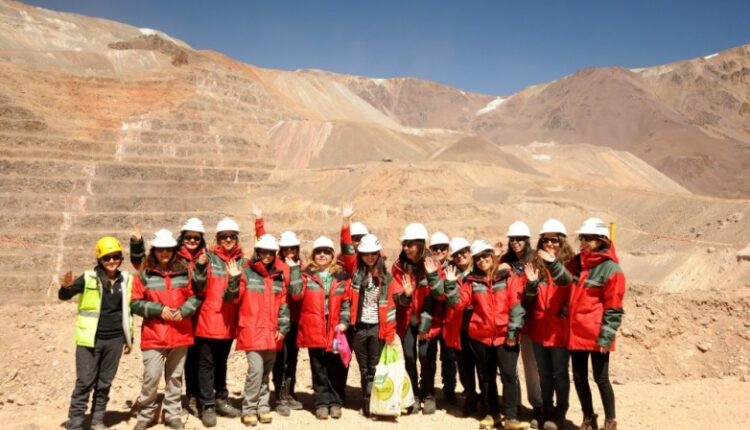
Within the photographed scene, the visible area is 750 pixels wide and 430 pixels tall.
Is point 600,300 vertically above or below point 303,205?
below

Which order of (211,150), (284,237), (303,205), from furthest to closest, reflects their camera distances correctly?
(211,150) → (303,205) → (284,237)

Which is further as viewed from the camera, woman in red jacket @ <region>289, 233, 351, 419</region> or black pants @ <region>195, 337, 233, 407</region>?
woman in red jacket @ <region>289, 233, 351, 419</region>

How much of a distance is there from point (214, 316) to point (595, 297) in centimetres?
371

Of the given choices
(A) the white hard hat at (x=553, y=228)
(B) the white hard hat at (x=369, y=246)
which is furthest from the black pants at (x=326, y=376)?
(A) the white hard hat at (x=553, y=228)

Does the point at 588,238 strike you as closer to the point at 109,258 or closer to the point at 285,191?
the point at 109,258

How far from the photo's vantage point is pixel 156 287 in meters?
5.93

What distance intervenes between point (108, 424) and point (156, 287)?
1.69 m

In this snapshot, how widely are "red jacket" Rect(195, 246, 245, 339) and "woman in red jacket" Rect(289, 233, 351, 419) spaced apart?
801 mm

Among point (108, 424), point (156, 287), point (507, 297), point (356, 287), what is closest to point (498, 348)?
point (507, 297)

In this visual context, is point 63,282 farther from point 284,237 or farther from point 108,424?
point 284,237

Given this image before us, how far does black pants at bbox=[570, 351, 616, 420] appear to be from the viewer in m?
5.76

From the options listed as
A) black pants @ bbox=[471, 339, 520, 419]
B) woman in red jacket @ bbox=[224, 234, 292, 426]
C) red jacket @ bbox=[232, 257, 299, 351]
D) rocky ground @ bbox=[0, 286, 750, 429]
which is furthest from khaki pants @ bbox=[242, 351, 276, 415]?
black pants @ bbox=[471, 339, 520, 419]

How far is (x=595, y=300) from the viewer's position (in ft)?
18.6

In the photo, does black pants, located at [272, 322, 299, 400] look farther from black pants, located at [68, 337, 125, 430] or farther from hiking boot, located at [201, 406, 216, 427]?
black pants, located at [68, 337, 125, 430]
